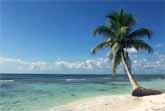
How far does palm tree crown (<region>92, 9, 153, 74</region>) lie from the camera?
30.4 ft

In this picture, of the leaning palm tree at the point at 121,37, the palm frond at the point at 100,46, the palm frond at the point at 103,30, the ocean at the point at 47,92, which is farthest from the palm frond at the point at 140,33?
the ocean at the point at 47,92

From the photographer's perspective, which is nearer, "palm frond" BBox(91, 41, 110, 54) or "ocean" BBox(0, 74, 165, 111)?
"ocean" BBox(0, 74, 165, 111)

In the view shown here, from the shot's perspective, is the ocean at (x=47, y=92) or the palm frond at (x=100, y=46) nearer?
the ocean at (x=47, y=92)

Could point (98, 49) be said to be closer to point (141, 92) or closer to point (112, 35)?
point (112, 35)

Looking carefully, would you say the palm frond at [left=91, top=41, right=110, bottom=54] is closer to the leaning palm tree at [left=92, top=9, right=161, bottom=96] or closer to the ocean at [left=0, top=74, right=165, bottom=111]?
the leaning palm tree at [left=92, top=9, right=161, bottom=96]

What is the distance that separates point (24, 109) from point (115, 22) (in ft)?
14.3

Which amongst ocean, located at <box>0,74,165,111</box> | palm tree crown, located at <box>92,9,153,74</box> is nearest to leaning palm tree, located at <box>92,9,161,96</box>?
palm tree crown, located at <box>92,9,153,74</box>

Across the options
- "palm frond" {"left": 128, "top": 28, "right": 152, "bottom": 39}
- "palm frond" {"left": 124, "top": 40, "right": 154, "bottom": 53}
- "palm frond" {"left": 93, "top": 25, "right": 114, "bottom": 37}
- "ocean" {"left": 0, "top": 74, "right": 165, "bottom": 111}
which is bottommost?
"ocean" {"left": 0, "top": 74, "right": 165, "bottom": 111}

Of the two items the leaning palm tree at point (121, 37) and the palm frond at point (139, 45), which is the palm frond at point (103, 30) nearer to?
the leaning palm tree at point (121, 37)

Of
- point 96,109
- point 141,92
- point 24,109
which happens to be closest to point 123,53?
point 141,92

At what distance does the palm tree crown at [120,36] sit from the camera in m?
9.27

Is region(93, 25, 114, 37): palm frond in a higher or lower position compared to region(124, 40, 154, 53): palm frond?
higher

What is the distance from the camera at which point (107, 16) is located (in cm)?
959

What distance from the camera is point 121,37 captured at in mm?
9141
